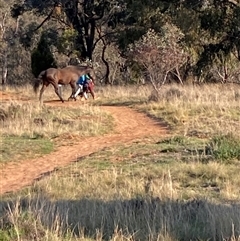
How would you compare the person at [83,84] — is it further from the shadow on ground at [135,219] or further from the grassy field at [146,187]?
the shadow on ground at [135,219]

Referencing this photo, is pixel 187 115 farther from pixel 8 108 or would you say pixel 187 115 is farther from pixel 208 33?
pixel 208 33

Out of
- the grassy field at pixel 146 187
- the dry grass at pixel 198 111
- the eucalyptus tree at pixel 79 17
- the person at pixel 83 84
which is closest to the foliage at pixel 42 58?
the eucalyptus tree at pixel 79 17

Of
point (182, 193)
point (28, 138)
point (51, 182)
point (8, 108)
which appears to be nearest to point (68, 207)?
point (182, 193)

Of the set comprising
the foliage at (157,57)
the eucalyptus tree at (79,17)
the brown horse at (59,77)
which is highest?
the eucalyptus tree at (79,17)

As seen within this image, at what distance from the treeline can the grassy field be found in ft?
17.6

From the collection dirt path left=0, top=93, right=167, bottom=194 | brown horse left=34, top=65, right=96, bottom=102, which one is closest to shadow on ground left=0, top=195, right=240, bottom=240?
dirt path left=0, top=93, right=167, bottom=194

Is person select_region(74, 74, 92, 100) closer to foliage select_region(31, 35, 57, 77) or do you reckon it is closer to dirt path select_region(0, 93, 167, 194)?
dirt path select_region(0, 93, 167, 194)

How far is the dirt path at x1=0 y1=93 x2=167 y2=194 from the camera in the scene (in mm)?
13076

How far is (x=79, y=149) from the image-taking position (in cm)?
1622

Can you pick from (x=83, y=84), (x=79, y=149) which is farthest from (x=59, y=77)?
(x=79, y=149)

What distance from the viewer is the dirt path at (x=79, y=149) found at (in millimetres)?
13076

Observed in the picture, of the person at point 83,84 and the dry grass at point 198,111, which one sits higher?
the person at point 83,84

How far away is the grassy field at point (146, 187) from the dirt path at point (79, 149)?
0.44m

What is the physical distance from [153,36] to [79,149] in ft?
44.3
